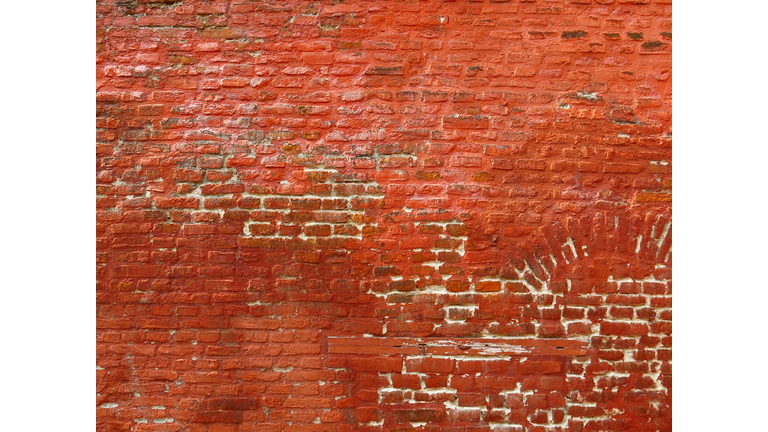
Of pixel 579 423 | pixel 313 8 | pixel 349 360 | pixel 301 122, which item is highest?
pixel 313 8

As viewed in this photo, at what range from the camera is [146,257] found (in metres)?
2.68

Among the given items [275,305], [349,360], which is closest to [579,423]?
[349,360]

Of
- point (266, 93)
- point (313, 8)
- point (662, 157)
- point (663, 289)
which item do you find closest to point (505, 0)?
point (313, 8)

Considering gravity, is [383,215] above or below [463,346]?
above

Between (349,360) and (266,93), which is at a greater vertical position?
(266,93)

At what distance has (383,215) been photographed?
8.66ft

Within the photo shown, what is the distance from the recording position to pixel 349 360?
2594 millimetres

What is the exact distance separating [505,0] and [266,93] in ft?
5.46

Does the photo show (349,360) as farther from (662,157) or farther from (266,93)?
(662,157)

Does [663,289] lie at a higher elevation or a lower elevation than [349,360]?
higher

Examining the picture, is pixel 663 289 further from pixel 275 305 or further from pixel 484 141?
pixel 275 305

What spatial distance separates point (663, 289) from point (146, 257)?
130 inches

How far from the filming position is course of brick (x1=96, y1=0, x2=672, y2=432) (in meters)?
2.59

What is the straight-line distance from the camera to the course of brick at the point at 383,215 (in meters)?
2.59
